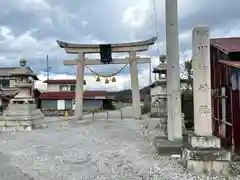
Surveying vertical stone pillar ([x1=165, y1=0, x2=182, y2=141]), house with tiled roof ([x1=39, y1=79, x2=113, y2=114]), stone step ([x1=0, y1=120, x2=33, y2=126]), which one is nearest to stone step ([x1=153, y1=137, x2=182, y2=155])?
vertical stone pillar ([x1=165, y1=0, x2=182, y2=141])

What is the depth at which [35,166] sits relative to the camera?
27.2 ft

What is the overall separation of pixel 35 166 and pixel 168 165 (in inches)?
142

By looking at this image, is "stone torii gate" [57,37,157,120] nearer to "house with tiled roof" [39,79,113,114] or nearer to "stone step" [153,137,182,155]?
"stone step" [153,137,182,155]

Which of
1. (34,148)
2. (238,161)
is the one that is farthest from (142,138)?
(238,161)

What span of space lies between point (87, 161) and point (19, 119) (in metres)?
10.1

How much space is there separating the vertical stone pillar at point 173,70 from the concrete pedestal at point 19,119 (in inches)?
408

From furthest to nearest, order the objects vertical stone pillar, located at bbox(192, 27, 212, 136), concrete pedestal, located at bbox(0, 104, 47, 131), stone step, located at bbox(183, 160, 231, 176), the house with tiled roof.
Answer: the house with tiled roof < concrete pedestal, located at bbox(0, 104, 47, 131) < vertical stone pillar, located at bbox(192, 27, 212, 136) < stone step, located at bbox(183, 160, 231, 176)

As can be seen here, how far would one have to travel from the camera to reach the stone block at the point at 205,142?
7430 mm

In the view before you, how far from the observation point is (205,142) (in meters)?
7.49

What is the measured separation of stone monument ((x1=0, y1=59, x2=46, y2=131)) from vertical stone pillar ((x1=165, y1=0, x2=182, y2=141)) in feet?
34.0

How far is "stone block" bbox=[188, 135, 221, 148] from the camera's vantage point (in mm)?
7430

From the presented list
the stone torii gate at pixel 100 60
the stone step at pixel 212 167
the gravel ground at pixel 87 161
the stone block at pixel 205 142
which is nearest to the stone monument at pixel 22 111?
the gravel ground at pixel 87 161

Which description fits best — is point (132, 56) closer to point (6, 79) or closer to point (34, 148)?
point (34, 148)

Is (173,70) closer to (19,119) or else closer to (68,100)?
(19,119)
